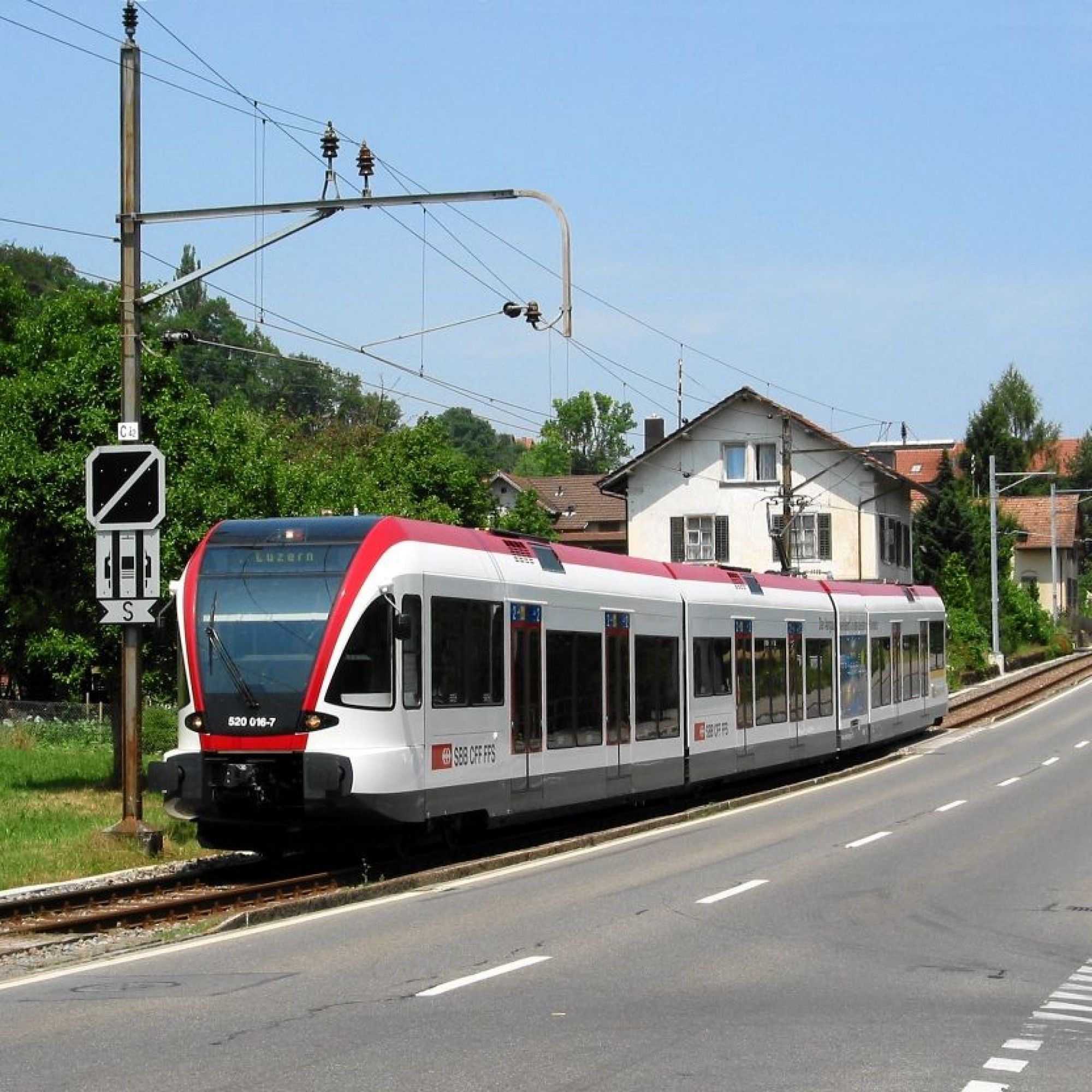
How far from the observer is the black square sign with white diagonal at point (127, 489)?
18.4 m

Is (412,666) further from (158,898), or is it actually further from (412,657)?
(158,898)

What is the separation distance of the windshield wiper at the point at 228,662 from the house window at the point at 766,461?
2318 inches

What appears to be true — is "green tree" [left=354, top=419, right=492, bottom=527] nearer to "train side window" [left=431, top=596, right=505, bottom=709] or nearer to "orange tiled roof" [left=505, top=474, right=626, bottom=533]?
"orange tiled roof" [left=505, top=474, right=626, bottom=533]

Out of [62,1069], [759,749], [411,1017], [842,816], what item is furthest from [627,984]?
[759,749]

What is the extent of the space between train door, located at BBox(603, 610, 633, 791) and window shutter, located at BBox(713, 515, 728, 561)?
53339 millimetres

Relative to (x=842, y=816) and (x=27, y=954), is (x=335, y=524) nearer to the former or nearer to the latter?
(x=27, y=954)

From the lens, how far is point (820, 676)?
30812 mm

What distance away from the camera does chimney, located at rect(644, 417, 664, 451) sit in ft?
277

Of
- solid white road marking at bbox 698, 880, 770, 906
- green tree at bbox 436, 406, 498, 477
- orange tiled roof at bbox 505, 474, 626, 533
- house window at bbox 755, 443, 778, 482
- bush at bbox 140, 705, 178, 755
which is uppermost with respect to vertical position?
green tree at bbox 436, 406, 498, 477

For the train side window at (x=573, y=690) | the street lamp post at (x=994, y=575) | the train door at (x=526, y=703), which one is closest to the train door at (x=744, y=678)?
the train side window at (x=573, y=690)

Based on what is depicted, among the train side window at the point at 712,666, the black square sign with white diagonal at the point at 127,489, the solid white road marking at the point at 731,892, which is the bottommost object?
the solid white road marking at the point at 731,892

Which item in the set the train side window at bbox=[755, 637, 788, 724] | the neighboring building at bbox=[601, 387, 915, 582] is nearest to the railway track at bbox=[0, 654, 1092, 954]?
the train side window at bbox=[755, 637, 788, 724]

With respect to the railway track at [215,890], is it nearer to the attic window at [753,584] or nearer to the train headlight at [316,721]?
the train headlight at [316,721]

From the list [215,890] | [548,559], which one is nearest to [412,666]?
[215,890]
